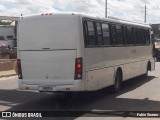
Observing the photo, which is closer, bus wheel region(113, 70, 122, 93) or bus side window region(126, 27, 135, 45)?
bus wheel region(113, 70, 122, 93)

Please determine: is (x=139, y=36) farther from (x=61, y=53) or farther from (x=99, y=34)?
(x=61, y=53)

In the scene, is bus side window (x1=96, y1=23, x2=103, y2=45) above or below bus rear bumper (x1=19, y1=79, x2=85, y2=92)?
above

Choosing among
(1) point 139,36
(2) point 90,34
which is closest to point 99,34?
(2) point 90,34

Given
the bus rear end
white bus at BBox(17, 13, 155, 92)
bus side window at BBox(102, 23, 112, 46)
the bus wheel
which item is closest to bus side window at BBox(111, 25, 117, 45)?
bus side window at BBox(102, 23, 112, 46)

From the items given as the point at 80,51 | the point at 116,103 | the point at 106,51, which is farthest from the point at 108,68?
the point at 80,51

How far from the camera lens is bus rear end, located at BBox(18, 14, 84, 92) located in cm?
1181

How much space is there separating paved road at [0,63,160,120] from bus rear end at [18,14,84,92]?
0.67 meters

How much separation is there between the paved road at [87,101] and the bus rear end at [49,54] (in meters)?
0.67

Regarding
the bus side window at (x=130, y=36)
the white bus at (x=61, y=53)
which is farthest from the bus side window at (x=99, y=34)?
the bus side window at (x=130, y=36)

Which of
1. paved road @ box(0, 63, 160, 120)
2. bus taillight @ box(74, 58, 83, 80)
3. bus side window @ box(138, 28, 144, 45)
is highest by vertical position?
bus side window @ box(138, 28, 144, 45)

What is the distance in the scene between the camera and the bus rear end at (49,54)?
11812mm

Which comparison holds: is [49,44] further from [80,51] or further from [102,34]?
[102,34]

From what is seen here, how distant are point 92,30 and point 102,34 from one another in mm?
1016

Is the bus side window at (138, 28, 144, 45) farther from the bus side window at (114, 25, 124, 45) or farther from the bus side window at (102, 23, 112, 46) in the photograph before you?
the bus side window at (102, 23, 112, 46)
